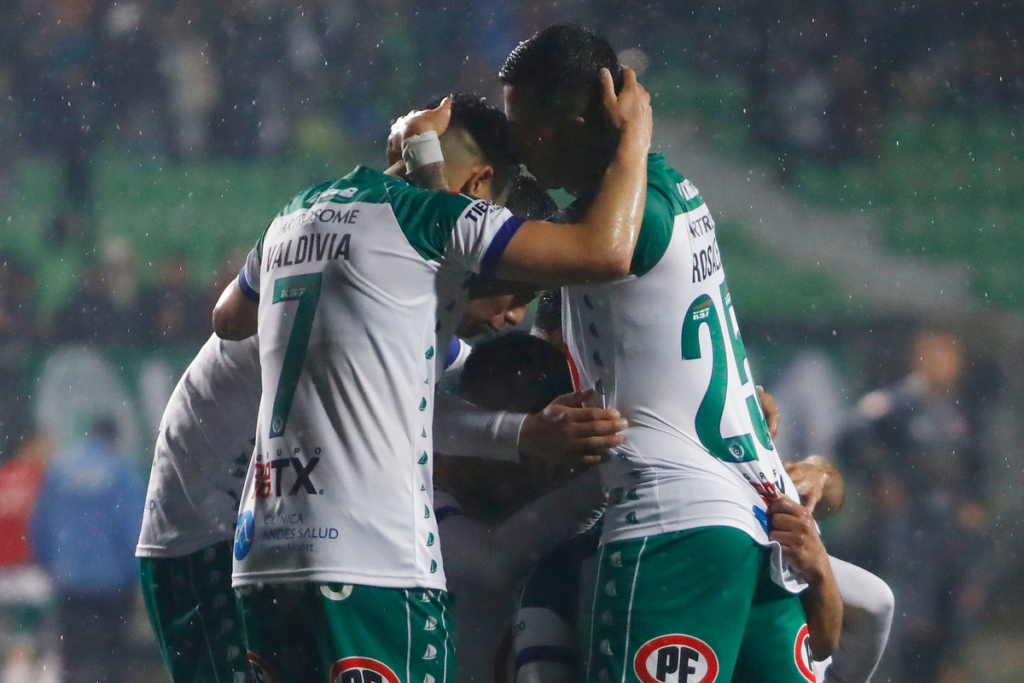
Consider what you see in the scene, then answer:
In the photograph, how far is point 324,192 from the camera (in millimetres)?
1732

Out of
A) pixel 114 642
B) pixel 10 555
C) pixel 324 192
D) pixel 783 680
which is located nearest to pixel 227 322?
pixel 324 192

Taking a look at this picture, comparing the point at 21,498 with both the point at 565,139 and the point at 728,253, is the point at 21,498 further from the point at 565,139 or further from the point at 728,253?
the point at 565,139

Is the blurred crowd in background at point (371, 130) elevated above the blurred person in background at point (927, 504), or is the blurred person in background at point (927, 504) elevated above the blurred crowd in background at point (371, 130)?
the blurred crowd in background at point (371, 130)

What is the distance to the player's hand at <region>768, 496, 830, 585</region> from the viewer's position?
1.70 meters

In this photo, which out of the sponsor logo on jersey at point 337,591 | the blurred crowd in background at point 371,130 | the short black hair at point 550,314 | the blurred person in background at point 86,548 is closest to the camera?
the sponsor logo on jersey at point 337,591

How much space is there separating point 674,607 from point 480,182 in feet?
2.47

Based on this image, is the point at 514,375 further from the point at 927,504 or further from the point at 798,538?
the point at 927,504

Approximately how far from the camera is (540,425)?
1.76 m

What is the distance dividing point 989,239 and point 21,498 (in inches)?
220

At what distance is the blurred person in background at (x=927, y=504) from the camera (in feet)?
17.9

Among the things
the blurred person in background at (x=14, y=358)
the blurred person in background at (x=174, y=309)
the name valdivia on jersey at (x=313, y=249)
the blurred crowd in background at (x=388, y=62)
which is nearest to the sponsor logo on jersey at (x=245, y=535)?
the name valdivia on jersey at (x=313, y=249)

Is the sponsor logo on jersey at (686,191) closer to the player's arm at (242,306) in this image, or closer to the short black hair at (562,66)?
the short black hair at (562,66)

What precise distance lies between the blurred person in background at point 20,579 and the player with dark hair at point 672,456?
16.1 feet

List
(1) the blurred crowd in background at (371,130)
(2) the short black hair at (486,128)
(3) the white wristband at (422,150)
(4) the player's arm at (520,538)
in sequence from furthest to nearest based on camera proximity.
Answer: (1) the blurred crowd in background at (371,130)
(4) the player's arm at (520,538)
(2) the short black hair at (486,128)
(3) the white wristband at (422,150)
